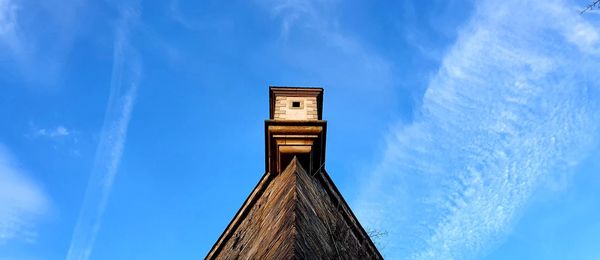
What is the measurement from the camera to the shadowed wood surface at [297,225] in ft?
13.8

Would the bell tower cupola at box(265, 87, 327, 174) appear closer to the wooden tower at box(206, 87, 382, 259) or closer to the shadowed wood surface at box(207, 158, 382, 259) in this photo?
the wooden tower at box(206, 87, 382, 259)

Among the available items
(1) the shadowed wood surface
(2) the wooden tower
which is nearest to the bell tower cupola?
(2) the wooden tower

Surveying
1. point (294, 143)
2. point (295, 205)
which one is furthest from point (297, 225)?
point (294, 143)

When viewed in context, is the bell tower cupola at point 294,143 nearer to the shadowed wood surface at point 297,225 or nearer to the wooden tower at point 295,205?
the wooden tower at point 295,205

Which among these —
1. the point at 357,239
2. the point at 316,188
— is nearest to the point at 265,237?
the point at 316,188

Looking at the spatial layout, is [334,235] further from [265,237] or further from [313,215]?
[265,237]

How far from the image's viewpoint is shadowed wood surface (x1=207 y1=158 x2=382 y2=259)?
13.8 feet

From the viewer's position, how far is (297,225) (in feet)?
14.2

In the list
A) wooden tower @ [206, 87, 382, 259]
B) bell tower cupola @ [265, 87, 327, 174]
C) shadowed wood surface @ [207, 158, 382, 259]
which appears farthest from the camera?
bell tower cupola @ [265, 87, 327, 174]

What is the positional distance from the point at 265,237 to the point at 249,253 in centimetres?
35

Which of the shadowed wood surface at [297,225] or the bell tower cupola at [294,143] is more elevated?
the bell tower cupola at [294,143]

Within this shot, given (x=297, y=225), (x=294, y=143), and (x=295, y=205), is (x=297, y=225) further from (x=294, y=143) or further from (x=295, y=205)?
(x=294, y=143)

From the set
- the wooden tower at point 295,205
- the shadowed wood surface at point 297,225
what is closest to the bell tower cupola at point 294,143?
the wooden tower at point 295,205

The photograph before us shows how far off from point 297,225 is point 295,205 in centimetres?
55
